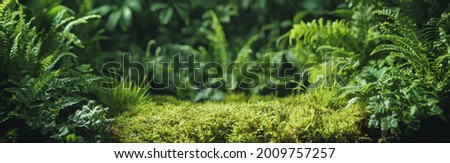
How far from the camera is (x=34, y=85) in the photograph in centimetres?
281

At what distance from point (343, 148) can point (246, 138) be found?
0.58m

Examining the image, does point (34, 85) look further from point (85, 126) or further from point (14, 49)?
point (85, 126)

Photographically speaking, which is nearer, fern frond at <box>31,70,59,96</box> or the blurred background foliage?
fern frond at <box>31,70,59,96</box>

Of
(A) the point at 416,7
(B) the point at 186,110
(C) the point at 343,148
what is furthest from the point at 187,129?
(A) the point at 416,7

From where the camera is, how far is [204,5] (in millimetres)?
4527

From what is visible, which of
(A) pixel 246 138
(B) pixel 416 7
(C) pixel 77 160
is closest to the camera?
(C) pixel 77 160

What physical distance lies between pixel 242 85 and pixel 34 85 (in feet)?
6.18

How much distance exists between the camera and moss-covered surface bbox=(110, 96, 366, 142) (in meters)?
2.88

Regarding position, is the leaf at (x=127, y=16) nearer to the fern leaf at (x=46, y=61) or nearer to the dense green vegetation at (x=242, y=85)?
the dense green vegetation at (x=242, y=85)

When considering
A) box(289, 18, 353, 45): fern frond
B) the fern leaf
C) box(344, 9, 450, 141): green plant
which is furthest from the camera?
box(289, 18, 353, 45): fern frond

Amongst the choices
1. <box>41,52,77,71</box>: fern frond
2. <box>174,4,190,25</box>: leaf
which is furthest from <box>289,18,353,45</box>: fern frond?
<box>41,52,77,71</box>: fern frond

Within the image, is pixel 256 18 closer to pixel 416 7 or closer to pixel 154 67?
pixel 154 67

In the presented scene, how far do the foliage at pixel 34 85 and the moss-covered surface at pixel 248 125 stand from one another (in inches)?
13.5

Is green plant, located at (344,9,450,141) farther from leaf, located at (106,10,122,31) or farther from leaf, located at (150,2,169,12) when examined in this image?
leaf, located at (106,10,122,31)
